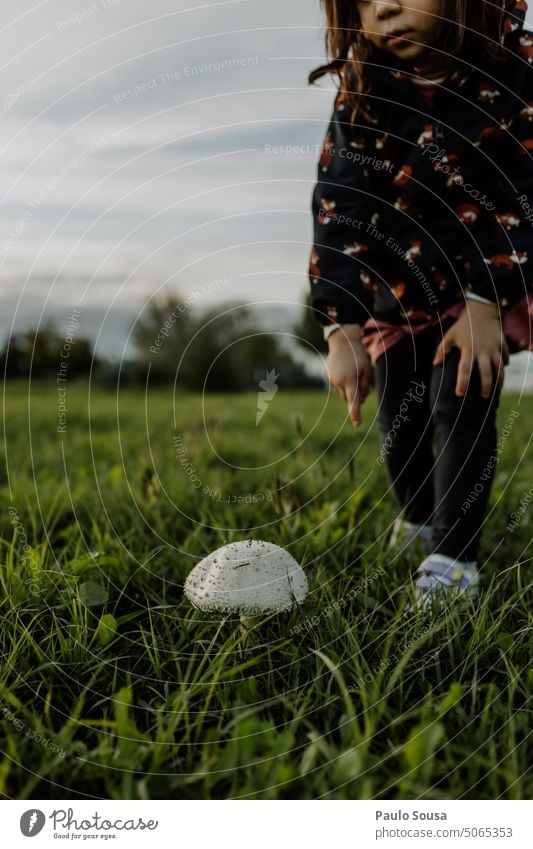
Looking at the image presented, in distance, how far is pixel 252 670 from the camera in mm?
1532

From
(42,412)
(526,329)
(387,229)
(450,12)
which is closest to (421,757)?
(526,329)

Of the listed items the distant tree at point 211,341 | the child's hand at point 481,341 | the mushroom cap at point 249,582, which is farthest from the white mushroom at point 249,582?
the distant tree at point 211,341

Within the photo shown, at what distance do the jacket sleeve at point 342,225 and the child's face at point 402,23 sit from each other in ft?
0.71

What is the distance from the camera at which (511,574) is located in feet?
6.54

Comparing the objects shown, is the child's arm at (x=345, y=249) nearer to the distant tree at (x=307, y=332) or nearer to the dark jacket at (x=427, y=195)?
the dark jacket at (x=427, y=195)

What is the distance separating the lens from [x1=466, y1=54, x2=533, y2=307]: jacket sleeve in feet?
6.28

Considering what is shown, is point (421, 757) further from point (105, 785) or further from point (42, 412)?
point (42, 412)

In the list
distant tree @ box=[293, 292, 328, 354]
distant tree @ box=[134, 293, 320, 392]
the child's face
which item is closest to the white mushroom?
distant tree @ box=[134, 293, 320, 392]

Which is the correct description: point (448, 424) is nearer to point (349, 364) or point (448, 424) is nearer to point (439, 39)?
point (349, 364)

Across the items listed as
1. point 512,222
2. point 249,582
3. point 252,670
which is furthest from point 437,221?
point 252,670

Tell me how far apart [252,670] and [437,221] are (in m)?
1.38

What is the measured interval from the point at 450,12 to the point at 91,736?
6.36ft
